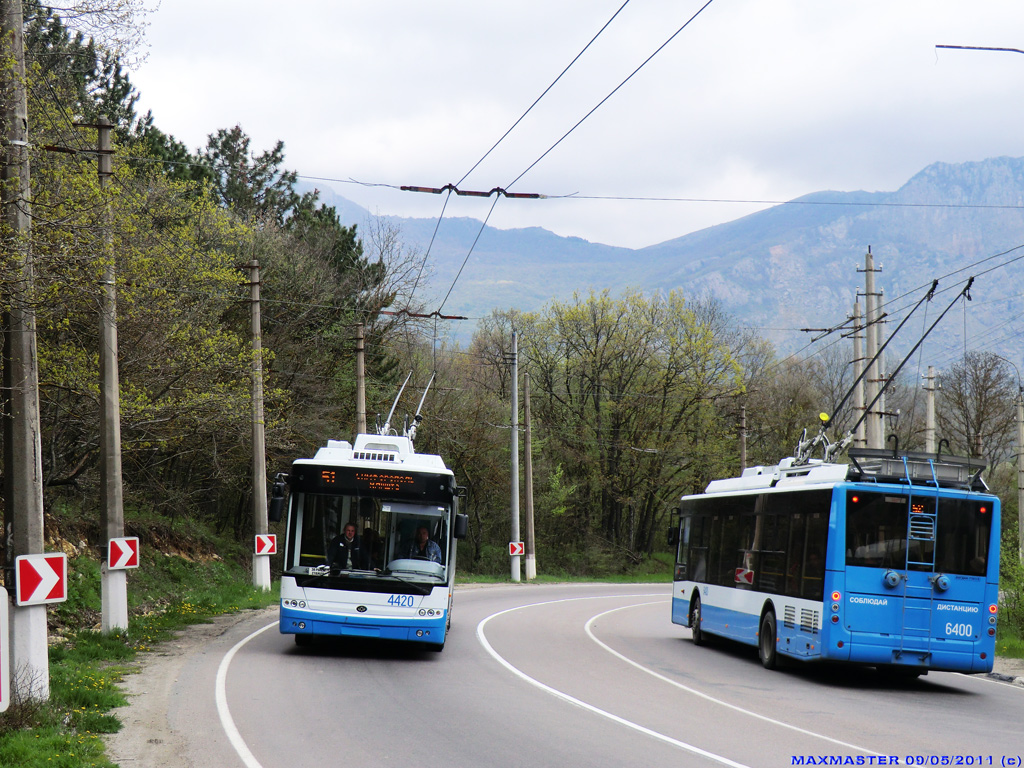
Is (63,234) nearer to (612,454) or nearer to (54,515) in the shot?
(54,515)

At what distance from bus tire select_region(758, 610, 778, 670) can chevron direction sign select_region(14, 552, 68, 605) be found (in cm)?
1044

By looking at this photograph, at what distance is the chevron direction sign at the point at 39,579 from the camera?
32.9ft

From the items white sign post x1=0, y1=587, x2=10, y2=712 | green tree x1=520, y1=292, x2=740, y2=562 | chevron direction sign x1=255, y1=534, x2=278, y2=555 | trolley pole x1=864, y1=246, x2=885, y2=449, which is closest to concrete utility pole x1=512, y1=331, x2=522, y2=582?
green tree x1=520, y1=292, x2=740, y2=562

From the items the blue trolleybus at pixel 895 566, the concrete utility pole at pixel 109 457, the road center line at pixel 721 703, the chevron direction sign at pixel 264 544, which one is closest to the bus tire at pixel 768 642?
the blue trolleybus at pixel 895 566

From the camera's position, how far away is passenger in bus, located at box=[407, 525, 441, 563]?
15.7 m

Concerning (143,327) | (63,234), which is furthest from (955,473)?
(143,327)

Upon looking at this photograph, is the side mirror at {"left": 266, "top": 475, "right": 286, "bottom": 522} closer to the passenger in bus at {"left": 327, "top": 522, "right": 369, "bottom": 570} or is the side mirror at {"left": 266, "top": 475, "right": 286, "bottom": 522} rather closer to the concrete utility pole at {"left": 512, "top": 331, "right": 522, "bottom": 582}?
the passenger in bus at {"left": 327, "top": 522, "right": 369, "bottom": 570}

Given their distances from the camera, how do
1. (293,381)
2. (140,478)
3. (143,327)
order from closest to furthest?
(143,327) → (140,478) → (293,381)

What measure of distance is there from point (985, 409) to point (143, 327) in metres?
56.7

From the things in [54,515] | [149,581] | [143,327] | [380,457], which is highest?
[143,327]

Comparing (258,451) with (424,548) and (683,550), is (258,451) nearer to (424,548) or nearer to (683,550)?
(683,550)

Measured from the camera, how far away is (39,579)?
10.1m

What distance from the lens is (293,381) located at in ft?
120

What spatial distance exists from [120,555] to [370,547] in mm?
4335
